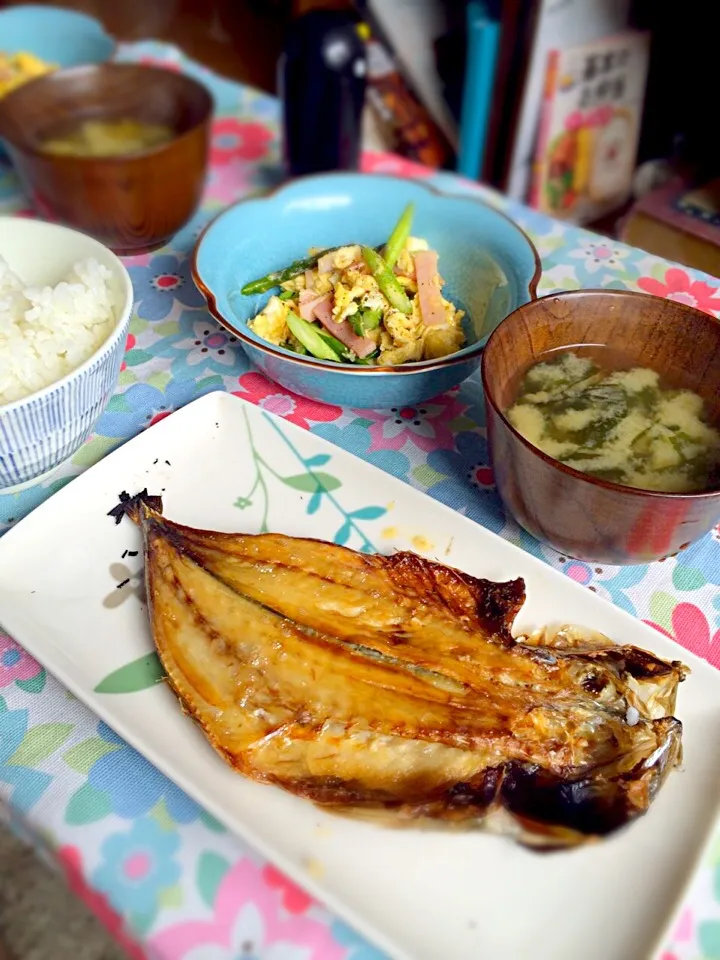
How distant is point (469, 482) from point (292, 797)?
53 centimetres

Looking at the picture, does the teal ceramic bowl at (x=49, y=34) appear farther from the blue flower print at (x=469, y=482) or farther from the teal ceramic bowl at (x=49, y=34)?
the blue flower print at (x=469, y=482)

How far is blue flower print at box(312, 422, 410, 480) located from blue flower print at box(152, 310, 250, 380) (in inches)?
8.1

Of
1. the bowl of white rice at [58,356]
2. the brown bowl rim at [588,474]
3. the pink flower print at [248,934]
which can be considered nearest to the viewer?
the pink flower print at [248,934]

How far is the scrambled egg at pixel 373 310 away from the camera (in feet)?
3.89

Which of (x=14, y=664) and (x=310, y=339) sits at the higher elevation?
(x=310, y=339)

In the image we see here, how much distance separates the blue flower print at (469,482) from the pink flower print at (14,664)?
1.85 feet

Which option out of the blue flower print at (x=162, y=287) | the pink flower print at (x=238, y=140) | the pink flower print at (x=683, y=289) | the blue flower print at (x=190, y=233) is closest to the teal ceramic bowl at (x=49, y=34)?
the pink flower print at (x=238, y=140)

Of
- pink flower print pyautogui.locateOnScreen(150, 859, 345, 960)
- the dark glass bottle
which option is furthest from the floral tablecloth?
the dark glass bottle

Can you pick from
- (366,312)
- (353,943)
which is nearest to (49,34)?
(366,312)

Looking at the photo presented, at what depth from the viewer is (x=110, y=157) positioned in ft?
4.31

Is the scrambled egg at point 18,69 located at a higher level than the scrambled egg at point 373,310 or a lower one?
higher

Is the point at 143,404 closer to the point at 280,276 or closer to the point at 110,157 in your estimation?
the point at 280,276

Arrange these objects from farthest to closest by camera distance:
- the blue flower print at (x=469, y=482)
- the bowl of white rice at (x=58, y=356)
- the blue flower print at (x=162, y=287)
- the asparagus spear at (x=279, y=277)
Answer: the blue flower print at (x=162, y=287), the asparagus spear at (x=279, y=277), the blue flower print at (x=469, y=482), the bowl of white rice at (x=58, y=356)

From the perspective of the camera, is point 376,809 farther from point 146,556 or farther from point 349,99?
point 349,99
